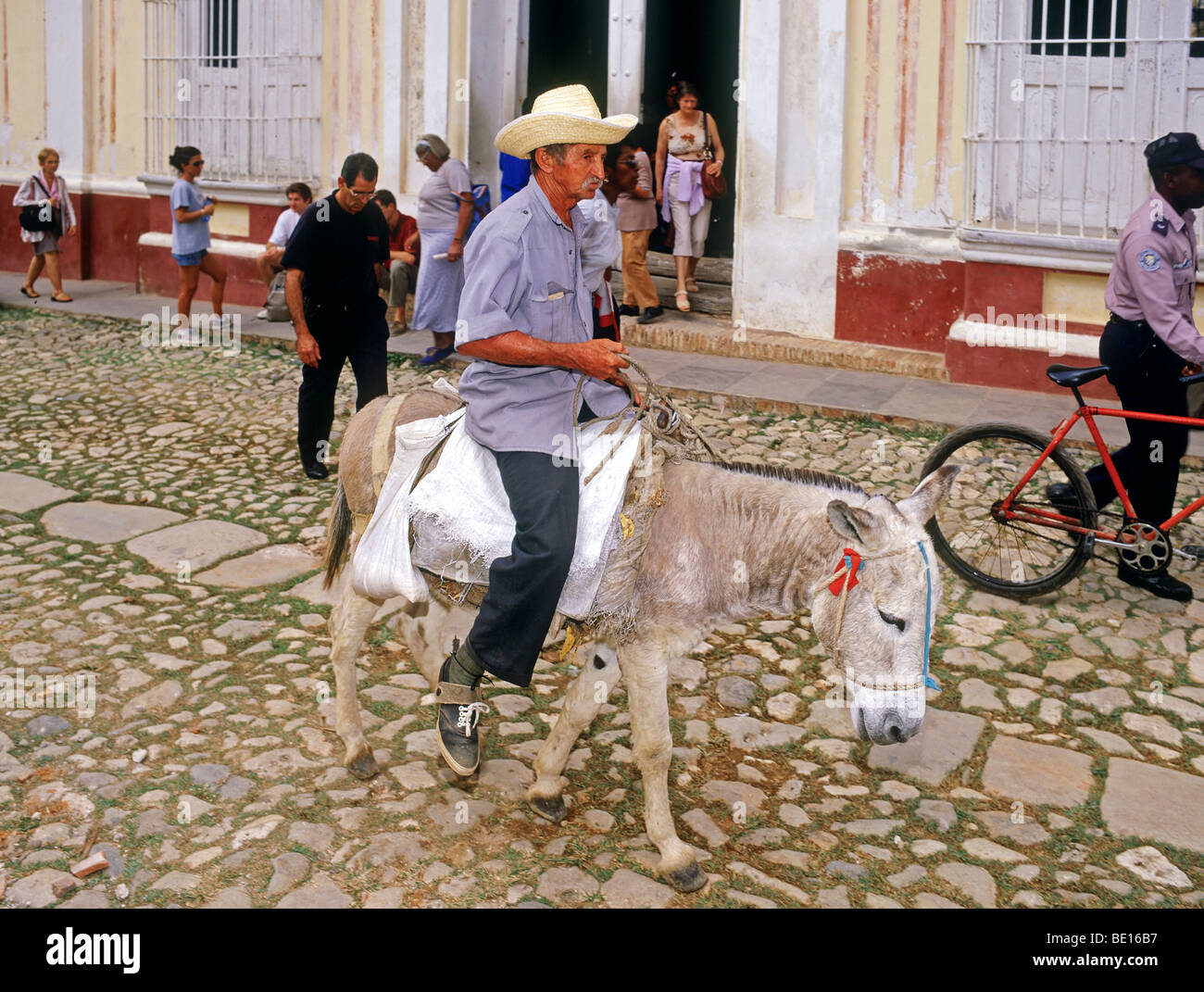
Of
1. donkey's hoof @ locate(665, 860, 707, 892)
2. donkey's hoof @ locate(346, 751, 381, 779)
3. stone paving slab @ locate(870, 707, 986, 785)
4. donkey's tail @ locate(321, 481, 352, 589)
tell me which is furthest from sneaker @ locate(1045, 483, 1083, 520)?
donkey's hoof @ locate(346, 751, 381, 779)

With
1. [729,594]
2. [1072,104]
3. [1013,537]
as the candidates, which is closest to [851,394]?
[1072,104]

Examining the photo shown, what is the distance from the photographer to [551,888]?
393cm

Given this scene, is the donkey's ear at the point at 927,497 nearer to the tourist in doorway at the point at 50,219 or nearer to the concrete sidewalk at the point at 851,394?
the concrete sidewalk at the point at 851,394

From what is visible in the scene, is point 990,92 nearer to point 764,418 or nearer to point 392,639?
point 764,418

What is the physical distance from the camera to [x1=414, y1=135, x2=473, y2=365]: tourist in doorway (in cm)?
1134

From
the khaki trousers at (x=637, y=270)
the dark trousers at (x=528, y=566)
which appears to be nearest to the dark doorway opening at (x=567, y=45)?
the khaki trousers at (x=637, y=270)

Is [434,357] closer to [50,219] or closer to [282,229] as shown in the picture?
[282,229]

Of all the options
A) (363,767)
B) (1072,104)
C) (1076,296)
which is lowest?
(363,767)

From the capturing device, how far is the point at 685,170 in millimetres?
11805

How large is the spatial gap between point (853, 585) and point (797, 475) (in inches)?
19.5

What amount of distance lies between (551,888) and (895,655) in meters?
1.25

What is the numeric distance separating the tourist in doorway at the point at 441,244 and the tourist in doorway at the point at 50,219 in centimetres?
526

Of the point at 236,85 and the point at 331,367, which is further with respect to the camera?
the point at 236,85

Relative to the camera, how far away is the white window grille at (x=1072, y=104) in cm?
926
